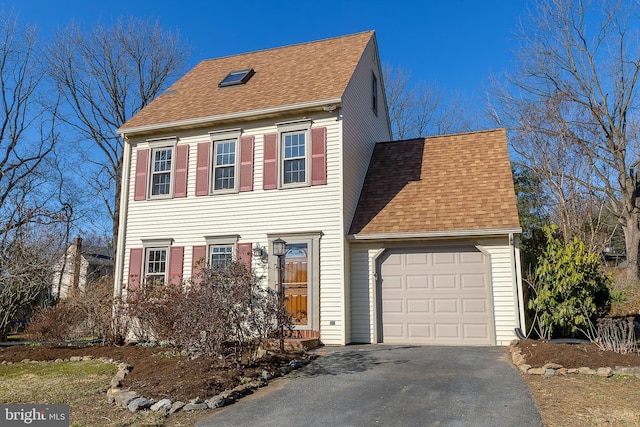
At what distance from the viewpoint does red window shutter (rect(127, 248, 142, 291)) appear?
1177 centimetres

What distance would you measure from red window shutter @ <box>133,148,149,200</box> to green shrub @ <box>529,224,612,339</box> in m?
Result: 10.1

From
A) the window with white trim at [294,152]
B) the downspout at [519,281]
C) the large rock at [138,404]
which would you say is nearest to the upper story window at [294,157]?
the window with white trim at [294,152]

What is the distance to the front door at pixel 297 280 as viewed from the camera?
10.4 m

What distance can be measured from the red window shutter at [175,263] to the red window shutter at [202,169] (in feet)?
5.16

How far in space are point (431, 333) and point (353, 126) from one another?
18.3 feet

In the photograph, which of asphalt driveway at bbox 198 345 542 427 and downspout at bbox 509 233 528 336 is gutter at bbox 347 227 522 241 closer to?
downspout at bbox 509 233 528 336

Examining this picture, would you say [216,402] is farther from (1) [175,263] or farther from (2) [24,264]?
(2) [24,264]

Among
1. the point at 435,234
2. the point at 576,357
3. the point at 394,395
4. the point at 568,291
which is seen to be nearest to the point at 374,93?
the point at 435,234

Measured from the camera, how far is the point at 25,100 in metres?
21.1

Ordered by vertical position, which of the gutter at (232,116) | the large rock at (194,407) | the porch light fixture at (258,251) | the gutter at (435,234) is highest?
the gutter at (232,116)

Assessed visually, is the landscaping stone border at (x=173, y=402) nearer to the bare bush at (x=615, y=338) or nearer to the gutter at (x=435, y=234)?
the gutter at (x=435, y=234)

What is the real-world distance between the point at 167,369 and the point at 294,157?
591 centimetres

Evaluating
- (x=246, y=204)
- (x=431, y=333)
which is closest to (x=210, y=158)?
(x=246, y=204)

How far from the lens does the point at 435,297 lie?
1009 cm
